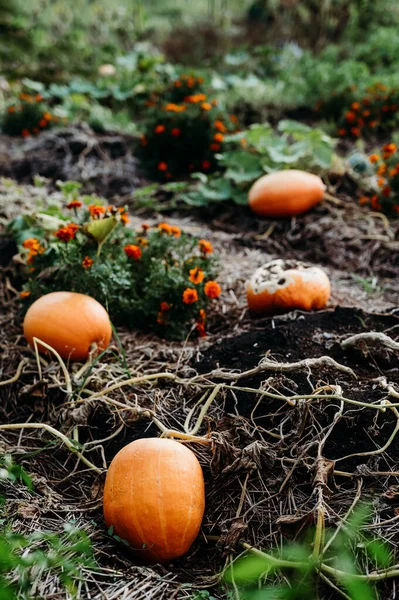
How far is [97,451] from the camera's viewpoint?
2.18 metres

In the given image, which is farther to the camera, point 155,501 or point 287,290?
point 287,290

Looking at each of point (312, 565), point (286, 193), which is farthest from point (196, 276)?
point (286, 193)

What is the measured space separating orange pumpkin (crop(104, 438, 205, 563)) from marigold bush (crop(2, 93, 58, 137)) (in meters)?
6.22

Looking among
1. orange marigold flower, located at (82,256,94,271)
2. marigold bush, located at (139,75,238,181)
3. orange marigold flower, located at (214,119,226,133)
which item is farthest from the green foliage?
orange marigold flower, located at (214,119,226,133)

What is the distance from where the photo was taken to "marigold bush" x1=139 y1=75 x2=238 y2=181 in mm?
5832

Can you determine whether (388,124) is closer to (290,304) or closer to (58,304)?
(290,304)

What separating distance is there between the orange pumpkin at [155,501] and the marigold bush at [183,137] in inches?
166

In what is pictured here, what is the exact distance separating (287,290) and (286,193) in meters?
1.86

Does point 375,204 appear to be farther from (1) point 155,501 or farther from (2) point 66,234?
(1) point 155,501

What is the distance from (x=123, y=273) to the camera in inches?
116

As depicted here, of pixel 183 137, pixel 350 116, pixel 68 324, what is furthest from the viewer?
pixel 350 116

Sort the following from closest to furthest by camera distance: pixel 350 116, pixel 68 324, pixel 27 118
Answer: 1. pixel 68 324
2. pixel 350 116
3. pixel 27 118

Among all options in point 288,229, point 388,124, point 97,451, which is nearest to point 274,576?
point 97,451

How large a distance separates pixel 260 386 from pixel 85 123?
570 cm
